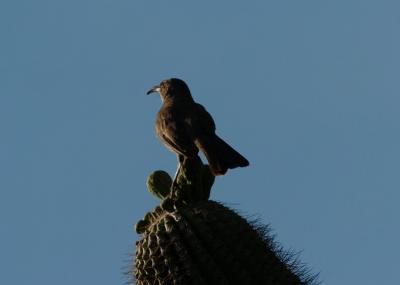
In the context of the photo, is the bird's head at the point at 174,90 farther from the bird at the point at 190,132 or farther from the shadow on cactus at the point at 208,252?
the shadow on cactus at the point at 208,252

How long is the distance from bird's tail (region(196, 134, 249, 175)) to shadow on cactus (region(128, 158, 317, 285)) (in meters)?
0.65

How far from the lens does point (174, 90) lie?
673 cm

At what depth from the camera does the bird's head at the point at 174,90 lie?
21.8 feet

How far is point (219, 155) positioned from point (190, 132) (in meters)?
0.36

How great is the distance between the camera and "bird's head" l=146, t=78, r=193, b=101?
6641mm

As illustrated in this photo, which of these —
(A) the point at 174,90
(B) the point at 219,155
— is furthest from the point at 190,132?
(A) the point at 174,90

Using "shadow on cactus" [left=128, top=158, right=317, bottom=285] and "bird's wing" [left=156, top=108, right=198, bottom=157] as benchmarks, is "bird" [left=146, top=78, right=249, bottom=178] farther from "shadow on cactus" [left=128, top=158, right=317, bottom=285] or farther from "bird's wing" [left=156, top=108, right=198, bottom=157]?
"shadow on cactus" [left=128, top=158, right=317, bottom=285]

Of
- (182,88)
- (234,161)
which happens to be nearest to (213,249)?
(234,161)

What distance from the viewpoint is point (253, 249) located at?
14.9 ft

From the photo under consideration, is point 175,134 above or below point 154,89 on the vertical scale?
below

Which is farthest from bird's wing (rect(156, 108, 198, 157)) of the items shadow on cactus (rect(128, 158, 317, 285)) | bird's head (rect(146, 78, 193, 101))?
shadow on cactus (rect(128, 158, 317, 285))

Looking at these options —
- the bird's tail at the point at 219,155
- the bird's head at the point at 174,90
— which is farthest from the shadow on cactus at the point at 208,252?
the bird's head at the point at 174,90

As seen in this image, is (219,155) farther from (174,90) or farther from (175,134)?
(174,90)

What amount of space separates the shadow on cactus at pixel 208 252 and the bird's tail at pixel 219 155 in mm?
646
